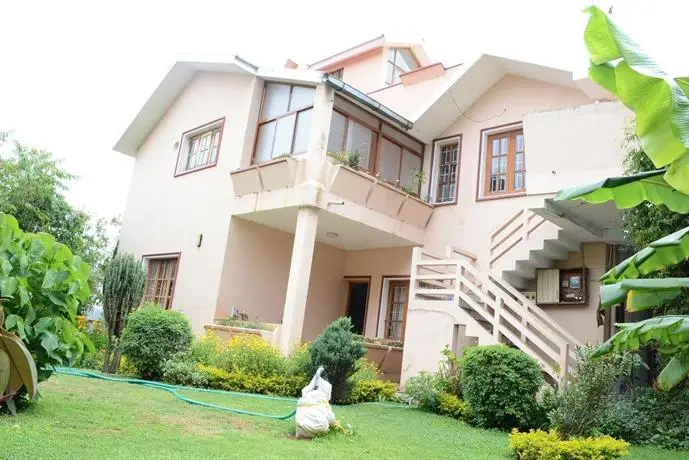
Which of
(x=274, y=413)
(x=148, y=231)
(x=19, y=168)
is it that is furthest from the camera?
(x=19, y=168)

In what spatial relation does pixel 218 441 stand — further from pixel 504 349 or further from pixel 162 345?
pixel 162 345

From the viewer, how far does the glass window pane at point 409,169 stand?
15.9 metres

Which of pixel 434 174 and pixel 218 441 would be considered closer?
pixel 218 441

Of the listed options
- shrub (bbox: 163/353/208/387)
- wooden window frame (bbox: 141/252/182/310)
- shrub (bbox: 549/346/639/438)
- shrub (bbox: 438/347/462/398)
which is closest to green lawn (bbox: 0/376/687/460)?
shrub (bbox: 549/346/639/438)

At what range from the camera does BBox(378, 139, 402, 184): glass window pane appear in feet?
50.3

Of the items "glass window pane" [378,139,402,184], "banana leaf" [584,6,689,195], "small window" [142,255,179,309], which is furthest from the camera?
"small window" [142,255,179,309]

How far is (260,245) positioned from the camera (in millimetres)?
A: 15086

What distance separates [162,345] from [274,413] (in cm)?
421

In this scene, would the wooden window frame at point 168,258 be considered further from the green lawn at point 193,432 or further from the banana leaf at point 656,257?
the banana leaf at point 656,257

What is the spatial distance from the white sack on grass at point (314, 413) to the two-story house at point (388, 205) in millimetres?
4895

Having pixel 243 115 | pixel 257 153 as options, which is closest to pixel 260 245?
pixel 257 153

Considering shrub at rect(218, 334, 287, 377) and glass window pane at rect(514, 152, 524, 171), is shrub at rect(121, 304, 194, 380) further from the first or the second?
glass window pane at rect(514, 152, 524, 171)

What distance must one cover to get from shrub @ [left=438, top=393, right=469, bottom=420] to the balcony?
201 inches

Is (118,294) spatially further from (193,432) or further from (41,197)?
(41,197)
